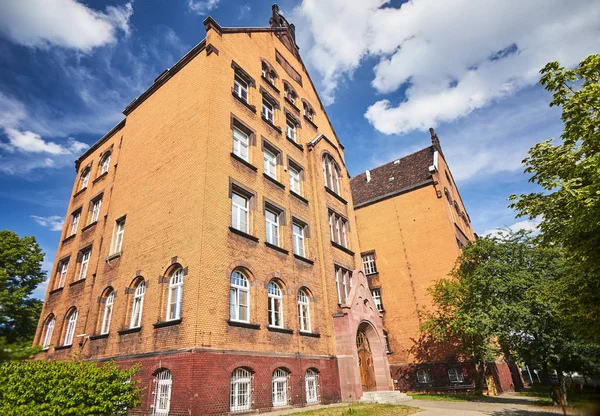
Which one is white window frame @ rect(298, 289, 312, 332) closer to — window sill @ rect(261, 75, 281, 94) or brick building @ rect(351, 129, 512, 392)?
brick building @ rect(351, 129, 512, 392)

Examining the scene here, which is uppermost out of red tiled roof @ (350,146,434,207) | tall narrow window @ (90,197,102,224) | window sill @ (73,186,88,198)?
red tiled roof @ (350,146,434,207)

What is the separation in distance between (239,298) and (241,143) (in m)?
7.92

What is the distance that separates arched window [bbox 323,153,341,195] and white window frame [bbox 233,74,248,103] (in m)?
7.41

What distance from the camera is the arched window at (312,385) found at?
1499 cm

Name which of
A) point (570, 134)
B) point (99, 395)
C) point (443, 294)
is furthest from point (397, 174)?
point (99, 395)

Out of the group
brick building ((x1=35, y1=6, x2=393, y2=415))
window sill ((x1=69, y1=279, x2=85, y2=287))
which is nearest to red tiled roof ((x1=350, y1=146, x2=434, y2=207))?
brick building ((x1=35, y1=6, x2=393, y2=415))

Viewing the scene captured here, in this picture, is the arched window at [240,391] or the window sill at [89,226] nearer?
the arched window at [240,391]

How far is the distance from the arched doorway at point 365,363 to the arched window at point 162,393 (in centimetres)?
1162

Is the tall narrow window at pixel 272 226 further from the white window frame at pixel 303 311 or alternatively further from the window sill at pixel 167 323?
the window sill at pixel 167 323

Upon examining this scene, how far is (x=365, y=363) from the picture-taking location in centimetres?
2006

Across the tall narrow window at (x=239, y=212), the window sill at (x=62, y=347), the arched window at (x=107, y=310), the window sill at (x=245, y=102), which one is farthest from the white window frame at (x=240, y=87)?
the window sill at (x=62, y=347)

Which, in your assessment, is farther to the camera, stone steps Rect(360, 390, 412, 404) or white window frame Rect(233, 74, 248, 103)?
white window frame Rect(233, 74, 248, 103)

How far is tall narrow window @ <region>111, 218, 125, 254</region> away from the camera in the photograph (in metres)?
17.5

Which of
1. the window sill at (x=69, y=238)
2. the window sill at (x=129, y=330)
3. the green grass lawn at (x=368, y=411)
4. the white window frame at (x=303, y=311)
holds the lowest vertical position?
the green grass lawn at (x=368, y=411)
